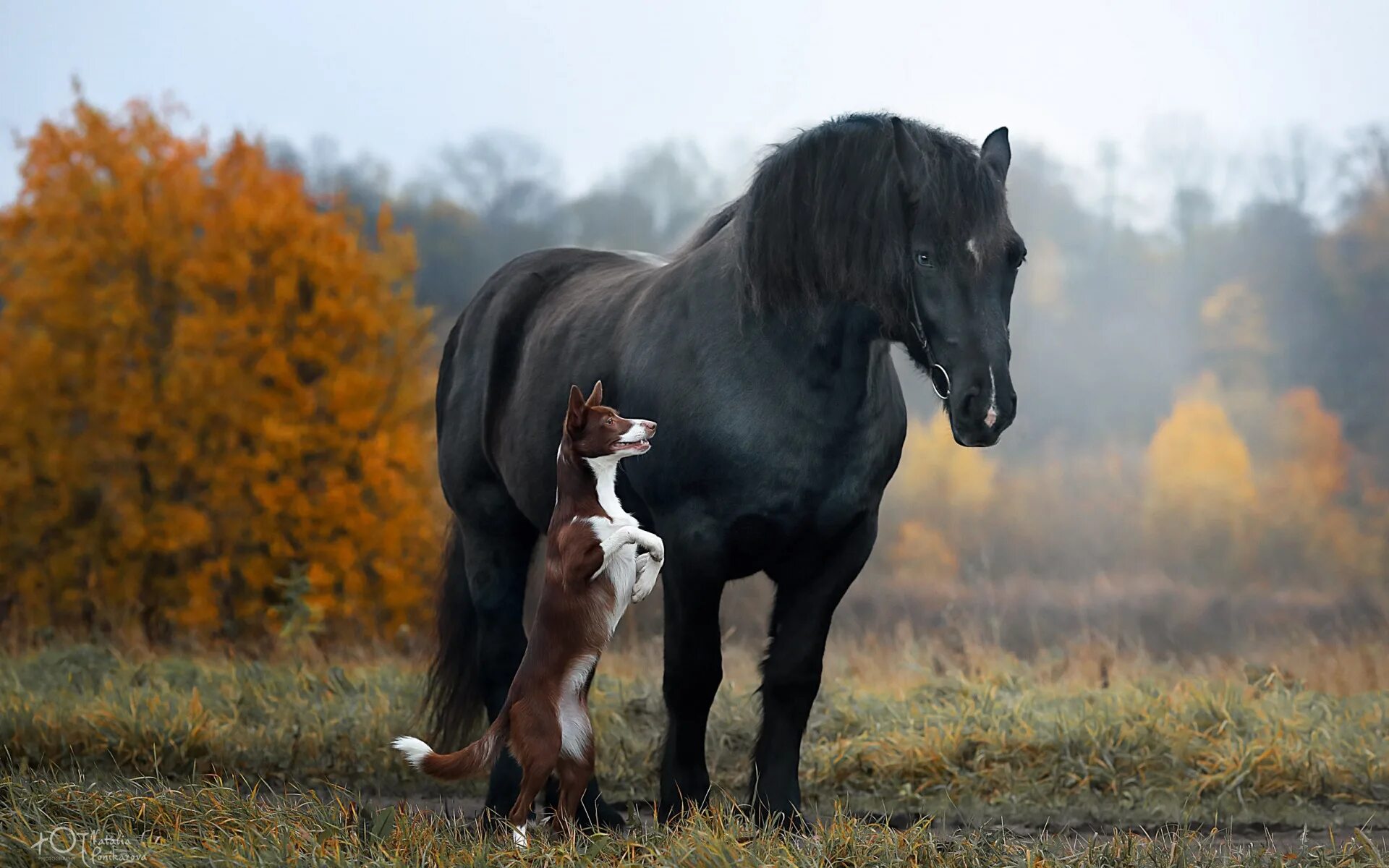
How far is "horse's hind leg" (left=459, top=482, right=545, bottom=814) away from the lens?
5.74m

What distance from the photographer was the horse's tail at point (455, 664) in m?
6.00

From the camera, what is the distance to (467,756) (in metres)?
3.79

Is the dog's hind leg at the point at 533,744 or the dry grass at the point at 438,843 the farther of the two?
the dry grass at the point at 438,843

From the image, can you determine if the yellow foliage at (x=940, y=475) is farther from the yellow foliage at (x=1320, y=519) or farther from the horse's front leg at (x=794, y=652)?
the horse's front leg at (x=794, y=652)

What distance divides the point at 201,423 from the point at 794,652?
9.24 m

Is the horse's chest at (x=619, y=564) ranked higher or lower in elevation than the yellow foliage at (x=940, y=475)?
higher

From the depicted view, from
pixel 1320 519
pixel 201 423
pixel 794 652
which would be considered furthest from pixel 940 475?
pixel 794 652

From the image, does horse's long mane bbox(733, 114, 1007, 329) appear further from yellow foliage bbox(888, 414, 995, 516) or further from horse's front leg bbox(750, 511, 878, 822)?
yellow foliage bbox(888, 414, 995, 516)

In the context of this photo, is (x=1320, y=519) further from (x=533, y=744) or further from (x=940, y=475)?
(x=533, y=744)

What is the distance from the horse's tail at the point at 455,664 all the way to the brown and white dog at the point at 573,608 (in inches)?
84.8

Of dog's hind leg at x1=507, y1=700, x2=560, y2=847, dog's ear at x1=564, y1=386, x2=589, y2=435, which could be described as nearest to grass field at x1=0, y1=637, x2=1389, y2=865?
dog's hind leg at x1=507, y1=700, x2=560, y2=847

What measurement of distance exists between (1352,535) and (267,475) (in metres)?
15.2

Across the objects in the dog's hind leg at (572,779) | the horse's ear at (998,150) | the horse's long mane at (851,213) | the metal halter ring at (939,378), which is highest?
the horse's ear at (998,150)

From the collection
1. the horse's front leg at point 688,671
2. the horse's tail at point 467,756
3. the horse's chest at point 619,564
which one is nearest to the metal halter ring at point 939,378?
the horse's front leg at point 688,671
